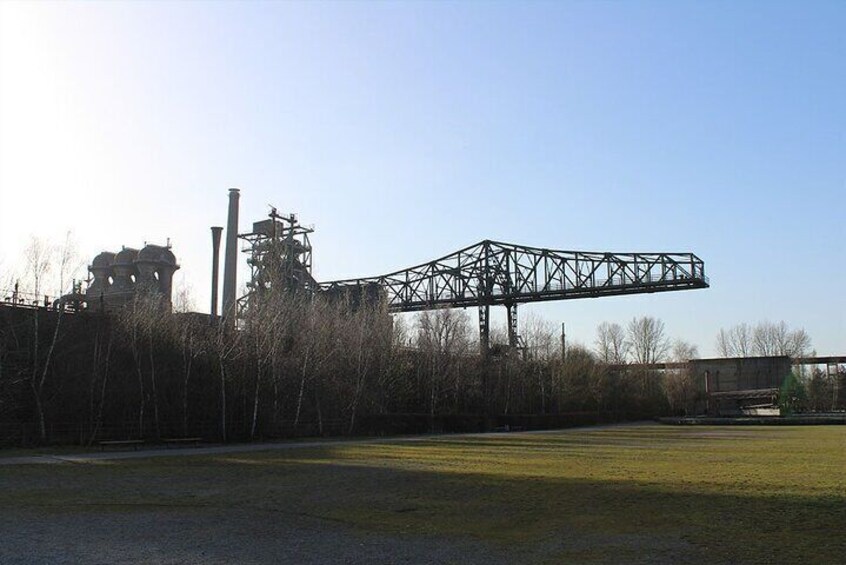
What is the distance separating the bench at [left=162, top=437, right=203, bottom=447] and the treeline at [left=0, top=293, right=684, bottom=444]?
5.71 feet

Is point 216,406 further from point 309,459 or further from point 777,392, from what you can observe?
point 777,392

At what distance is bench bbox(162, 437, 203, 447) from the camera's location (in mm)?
33438

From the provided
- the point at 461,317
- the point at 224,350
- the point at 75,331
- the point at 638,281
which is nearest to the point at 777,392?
the point at 638,281

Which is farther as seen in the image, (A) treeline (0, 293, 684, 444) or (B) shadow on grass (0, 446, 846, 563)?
(A) treeline (0, 293, 684, 444)

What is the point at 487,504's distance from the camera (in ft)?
47.9

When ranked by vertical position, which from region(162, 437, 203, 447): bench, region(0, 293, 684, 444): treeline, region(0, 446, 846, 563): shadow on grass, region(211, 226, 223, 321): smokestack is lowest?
region(0, 446, 846, 563): shadow on grass

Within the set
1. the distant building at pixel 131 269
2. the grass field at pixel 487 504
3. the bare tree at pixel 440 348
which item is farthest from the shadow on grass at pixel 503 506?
the distant building at pixel 131 269

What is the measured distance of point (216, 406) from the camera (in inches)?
1560

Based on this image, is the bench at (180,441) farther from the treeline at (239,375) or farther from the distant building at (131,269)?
the distant building at (131,269)

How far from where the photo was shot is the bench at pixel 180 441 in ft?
110

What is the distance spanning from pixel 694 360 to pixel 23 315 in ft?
370

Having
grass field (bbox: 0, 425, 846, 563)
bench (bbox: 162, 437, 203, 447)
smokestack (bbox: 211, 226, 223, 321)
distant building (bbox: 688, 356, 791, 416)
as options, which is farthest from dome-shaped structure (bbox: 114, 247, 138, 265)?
distant building (bbox: 688, 356, 791, 416)

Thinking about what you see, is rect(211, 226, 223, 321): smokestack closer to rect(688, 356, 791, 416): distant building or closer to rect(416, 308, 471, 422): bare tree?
rect(416, 308, 471, 422): bare tree

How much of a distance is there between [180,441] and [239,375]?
7.58 meters
